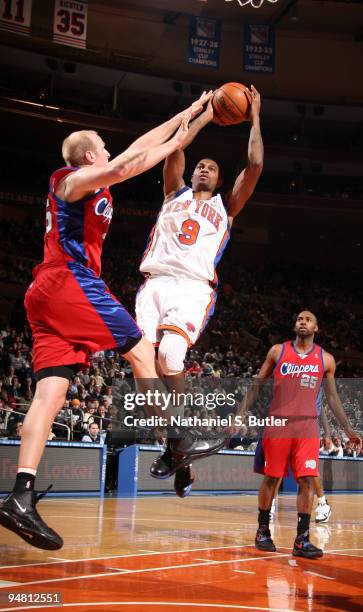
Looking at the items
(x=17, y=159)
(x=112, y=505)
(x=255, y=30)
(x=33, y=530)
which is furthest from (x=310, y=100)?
(x=33, y=530)

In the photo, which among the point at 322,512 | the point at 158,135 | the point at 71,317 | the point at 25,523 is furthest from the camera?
the point at 322,512

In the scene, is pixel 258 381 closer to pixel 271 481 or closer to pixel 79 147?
pixel 271 481

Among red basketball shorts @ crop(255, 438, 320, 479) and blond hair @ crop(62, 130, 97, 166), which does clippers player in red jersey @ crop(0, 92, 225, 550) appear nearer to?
blond hair @ crop(62, 130, 97, 166)

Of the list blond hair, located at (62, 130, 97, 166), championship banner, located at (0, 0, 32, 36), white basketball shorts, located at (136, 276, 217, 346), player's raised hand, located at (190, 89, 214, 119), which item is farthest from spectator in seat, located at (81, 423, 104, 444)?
championship banner, located at (0, 0, 32, 36)

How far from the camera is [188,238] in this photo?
514cm

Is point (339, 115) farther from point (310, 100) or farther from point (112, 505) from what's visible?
point (112, 505)

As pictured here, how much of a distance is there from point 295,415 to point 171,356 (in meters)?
3.23

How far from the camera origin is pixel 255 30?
23016 mm

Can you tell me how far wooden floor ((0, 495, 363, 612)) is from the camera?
4754 millimetres

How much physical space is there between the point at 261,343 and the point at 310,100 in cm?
889

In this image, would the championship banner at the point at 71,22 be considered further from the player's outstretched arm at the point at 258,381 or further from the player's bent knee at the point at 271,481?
the player's bent knee at the point at 271,481

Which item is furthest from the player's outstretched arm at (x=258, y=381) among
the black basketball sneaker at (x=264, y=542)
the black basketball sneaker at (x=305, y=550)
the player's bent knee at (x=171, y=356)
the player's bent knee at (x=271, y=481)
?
the player's bent knee at (x=171, y=356)

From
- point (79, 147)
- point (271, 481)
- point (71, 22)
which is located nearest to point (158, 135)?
point (79, 147)

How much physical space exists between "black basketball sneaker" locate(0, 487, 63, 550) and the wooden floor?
702 mm
